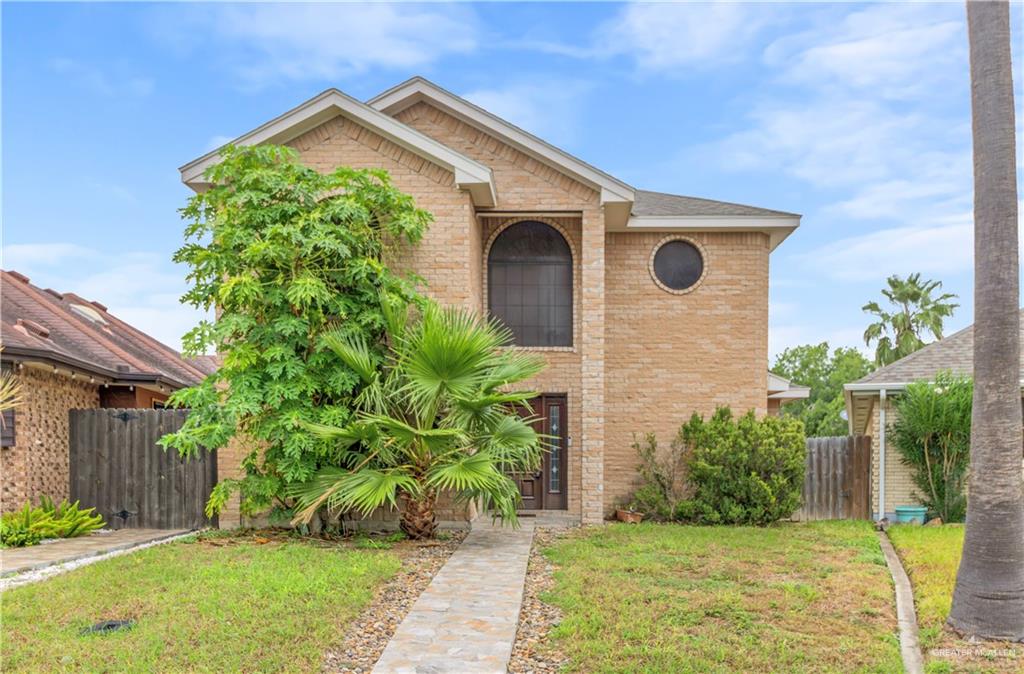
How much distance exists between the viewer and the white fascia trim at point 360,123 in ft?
36.3

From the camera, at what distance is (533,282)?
13367 millimetres

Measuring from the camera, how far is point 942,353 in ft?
47.6

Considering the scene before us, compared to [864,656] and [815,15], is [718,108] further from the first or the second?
[864,656]

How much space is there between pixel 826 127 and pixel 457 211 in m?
7.68

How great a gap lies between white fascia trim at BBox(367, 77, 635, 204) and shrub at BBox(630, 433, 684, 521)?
14.9 feet

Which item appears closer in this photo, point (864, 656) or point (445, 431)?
point (864, 656)

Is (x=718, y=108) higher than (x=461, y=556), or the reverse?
(x=718, y=108)

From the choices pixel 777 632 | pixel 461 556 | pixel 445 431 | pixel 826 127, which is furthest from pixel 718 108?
pixel 777 632

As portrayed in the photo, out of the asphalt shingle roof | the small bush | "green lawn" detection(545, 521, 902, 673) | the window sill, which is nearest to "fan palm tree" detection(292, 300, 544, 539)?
"green lawn" detection(545, 521, 902, 673)

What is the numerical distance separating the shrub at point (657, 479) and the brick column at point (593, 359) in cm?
117

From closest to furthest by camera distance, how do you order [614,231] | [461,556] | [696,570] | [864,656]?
[864,656], [696,570], [461,556], [614,231]

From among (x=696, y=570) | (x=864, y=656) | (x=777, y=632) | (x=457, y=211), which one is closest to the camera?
(x=864, y=656)

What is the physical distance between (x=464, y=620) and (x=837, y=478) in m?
9.74

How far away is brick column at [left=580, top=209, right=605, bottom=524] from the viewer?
1230 centimetres
